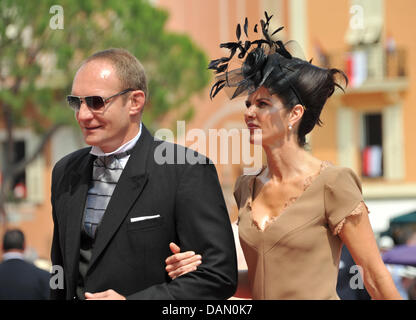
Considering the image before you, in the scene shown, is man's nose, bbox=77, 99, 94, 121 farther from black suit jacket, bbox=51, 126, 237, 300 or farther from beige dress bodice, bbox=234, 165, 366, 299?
beige dress bodice, bbox=234, 165, 366, 299

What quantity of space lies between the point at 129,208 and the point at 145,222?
83 mm

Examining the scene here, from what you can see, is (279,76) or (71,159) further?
(71,159)

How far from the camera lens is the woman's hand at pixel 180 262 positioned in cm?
274

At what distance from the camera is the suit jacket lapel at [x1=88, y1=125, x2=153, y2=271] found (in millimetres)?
2848

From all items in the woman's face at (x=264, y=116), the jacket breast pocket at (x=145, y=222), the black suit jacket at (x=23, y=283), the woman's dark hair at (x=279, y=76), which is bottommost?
the black suit jacket at (x=23, y=283)

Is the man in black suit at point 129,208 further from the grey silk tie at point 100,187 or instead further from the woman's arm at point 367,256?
the woman's arm at point 367,256

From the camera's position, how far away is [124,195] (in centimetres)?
291

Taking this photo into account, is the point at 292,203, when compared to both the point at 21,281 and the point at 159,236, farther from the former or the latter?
the point at 21,281

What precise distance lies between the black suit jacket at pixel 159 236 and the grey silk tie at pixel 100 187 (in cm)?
4

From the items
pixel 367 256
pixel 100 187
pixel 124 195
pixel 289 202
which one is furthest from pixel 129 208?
pixel 367 256

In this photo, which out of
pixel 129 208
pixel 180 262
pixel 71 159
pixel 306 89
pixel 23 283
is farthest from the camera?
pixel 23 283

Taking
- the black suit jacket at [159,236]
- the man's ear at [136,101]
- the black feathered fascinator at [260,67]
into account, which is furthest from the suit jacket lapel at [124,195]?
the black feathered fascinator at [260,67]

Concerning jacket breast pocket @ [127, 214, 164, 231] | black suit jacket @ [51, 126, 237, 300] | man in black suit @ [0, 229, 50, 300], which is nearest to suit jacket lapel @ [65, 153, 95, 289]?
black suit jacket @ [51, 126, 237, 300]
